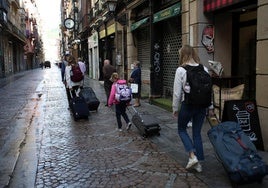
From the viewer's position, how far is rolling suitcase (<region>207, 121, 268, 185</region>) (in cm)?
457

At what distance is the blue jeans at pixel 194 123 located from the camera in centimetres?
552

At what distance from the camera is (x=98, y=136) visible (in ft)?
27.2

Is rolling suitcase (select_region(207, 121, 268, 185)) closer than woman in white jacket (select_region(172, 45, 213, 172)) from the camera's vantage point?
Yes

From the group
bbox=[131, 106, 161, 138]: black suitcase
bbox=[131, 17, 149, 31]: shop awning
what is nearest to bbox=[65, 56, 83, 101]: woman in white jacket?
bbox=[131, 106, 161, 138]: black suitcase

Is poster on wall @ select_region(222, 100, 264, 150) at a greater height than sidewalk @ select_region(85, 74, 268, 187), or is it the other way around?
poster on wall @ select_region(222, 100, 264, 150)

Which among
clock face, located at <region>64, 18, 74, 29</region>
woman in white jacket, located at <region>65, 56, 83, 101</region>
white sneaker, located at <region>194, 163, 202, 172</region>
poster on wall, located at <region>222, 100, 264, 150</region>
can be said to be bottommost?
white sneaker, located at <region>194, 163, 202, 172</region>

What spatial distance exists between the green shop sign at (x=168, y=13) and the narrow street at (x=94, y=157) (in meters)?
3.05

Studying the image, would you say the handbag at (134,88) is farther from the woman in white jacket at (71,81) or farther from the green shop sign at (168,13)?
the green shop sign at (168,13)

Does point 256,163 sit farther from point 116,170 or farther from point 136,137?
point 136,137

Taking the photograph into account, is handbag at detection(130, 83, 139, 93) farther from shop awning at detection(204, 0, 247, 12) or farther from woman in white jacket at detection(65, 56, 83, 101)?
shop awning at detection(204, 0, 247, 12)

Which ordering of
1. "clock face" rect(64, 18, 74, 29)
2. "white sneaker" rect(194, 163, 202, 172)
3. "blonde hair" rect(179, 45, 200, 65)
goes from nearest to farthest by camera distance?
"blonde hair" rect(179, 45, 200, 65), "white sneaker" rect(194, 163, 202, 172), "clock face" rect(64, 18, 74, 29)

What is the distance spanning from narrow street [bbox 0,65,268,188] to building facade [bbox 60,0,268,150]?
5.82ft

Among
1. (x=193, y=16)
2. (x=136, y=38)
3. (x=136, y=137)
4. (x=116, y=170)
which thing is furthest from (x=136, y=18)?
(x=116, y=170)

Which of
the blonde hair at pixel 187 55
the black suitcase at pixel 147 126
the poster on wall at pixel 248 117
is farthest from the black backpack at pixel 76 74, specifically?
the blonde hair at pixel 187 55
